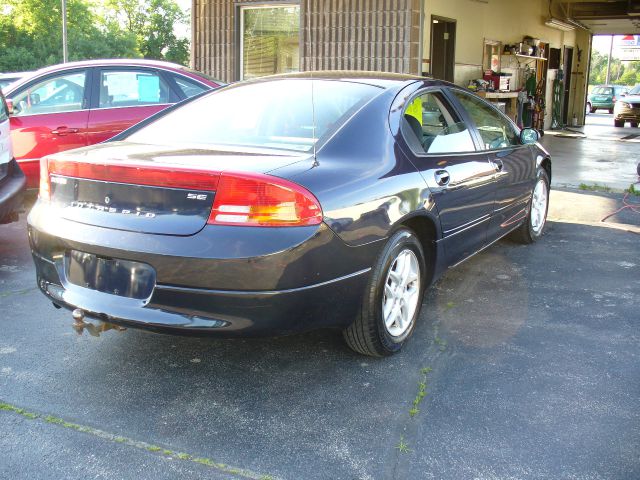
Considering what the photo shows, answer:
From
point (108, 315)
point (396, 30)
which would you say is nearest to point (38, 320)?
point (108, 315)

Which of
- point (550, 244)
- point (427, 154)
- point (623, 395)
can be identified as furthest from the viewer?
point (550, 244)

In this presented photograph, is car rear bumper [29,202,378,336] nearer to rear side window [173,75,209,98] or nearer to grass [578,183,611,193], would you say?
rear side window [173,75,209,98]

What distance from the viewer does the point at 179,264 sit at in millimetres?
2869

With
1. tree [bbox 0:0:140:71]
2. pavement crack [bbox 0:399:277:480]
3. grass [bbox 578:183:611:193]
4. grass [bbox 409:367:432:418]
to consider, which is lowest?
pavement crack [bbox 0:399:277:480]

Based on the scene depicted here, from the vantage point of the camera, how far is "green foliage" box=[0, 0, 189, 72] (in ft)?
143

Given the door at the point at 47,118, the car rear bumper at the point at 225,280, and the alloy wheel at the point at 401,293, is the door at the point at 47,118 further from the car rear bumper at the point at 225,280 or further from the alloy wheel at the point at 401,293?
the alloy wheel at the point at 401,293

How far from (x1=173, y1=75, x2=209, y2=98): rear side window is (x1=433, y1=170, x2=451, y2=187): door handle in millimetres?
4439

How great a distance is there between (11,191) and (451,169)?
11.8ft

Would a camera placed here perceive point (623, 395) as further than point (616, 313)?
No

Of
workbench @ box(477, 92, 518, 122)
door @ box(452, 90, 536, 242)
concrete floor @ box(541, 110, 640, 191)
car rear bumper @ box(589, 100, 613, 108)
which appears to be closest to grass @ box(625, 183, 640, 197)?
concrete floor @ box(541, 110, 640, 191)

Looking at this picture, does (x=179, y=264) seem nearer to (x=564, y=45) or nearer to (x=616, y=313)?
(x=616, y=313)

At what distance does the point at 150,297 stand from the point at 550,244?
4301 millimetres

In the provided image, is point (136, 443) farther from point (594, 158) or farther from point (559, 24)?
point (559, 24)

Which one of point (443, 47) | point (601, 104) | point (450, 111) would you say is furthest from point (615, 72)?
point (450, 111)
